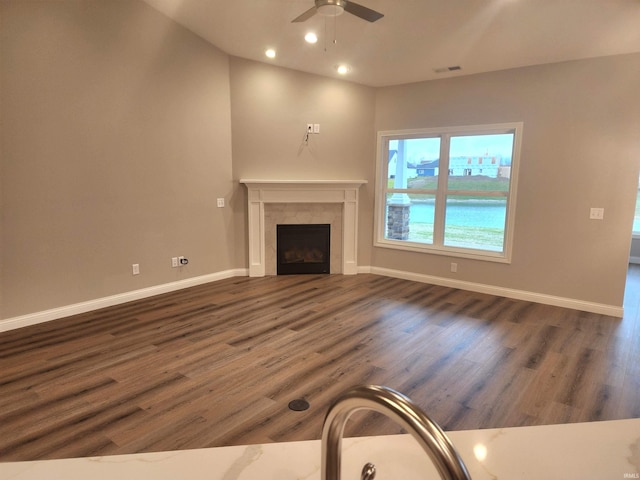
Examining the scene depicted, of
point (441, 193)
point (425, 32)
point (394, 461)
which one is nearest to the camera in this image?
point (394, 461)

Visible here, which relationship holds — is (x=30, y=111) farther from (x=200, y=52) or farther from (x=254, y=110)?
(x=254, y=110)

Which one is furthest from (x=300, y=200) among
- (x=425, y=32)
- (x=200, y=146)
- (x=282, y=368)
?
(x=282, y=368)

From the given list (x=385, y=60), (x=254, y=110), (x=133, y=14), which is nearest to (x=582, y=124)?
(x=385, y=60)

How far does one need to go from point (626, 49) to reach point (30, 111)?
5743mm

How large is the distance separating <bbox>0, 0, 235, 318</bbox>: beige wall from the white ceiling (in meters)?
0.66

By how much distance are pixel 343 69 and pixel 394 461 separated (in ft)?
16.3

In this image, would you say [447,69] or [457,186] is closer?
[447,69]

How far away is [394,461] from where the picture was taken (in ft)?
3.13

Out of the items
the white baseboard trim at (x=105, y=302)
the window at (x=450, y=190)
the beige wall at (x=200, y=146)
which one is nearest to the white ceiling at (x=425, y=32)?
the beige wall at (x=200, y=146)

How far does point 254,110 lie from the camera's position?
5.36m

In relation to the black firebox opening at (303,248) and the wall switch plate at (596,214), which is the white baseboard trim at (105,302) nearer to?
the black firebox opening at (303,248)

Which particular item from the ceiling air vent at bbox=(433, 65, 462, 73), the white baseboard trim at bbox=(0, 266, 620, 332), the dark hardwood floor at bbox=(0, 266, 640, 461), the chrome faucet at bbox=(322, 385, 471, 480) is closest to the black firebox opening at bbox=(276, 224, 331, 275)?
the white baseboard trim at bbox=(0, 266, 620, 332)

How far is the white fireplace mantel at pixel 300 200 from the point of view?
5496 millimetres

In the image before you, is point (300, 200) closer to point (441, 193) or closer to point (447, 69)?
point (441, 193)
